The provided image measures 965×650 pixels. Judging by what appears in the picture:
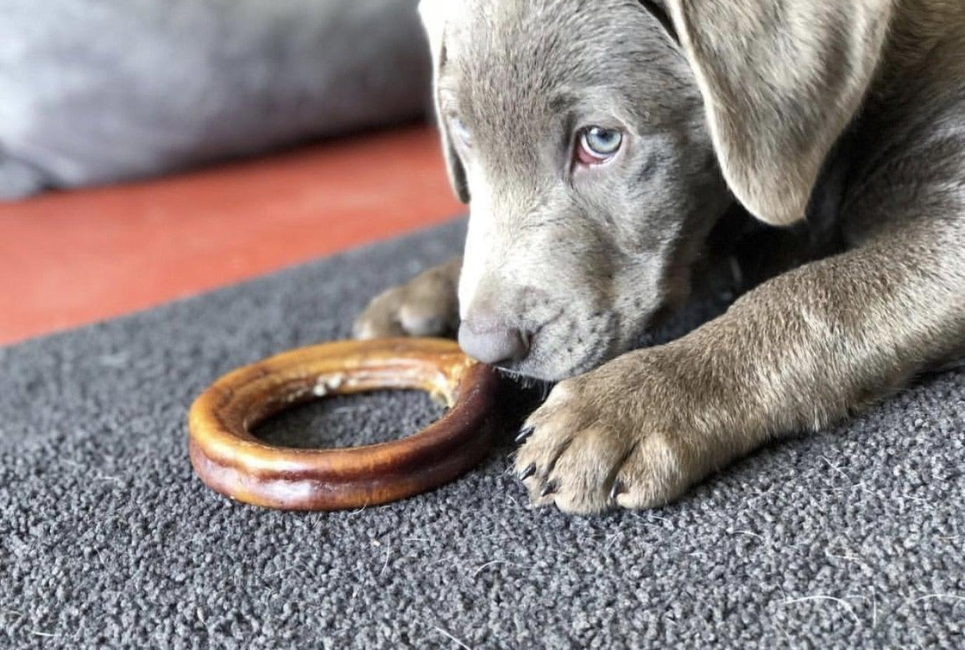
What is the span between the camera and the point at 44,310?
3.83m

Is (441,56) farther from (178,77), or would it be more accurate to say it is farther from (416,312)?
(178,77)

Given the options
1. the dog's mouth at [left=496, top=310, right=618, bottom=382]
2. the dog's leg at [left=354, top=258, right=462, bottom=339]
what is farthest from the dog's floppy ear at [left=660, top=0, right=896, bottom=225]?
the dog's leg at [left=354, top=258, right=462, bottom=339]

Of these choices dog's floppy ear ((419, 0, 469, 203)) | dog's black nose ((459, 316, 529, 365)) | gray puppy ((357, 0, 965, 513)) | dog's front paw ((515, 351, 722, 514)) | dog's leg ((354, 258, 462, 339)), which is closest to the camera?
dog's front paw ((515, 351, 722, 514))

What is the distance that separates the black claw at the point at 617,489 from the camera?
6.07 feet

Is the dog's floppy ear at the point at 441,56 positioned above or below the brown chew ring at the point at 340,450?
above

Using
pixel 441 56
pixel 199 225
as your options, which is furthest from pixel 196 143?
pixel 441 56

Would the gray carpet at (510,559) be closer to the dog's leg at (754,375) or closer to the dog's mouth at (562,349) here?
the dog's leg at (754,375)

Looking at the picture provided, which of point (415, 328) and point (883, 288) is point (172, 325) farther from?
point (883, 288)

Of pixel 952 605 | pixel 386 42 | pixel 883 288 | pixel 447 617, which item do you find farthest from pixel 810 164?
pixel 386 42

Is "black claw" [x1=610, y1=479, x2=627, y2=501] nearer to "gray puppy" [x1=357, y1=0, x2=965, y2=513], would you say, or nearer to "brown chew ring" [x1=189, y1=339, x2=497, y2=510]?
"gray puppy" [x1=357, y1=0, x2=965, y2=513]

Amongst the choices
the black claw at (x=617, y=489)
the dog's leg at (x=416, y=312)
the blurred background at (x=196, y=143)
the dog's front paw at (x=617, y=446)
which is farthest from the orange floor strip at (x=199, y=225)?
the black claw at (x=617, y=489)

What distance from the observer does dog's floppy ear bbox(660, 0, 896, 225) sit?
1980 mm

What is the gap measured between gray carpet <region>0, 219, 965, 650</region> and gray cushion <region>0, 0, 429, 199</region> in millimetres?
2929

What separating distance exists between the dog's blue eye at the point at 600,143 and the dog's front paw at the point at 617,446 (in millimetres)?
450
